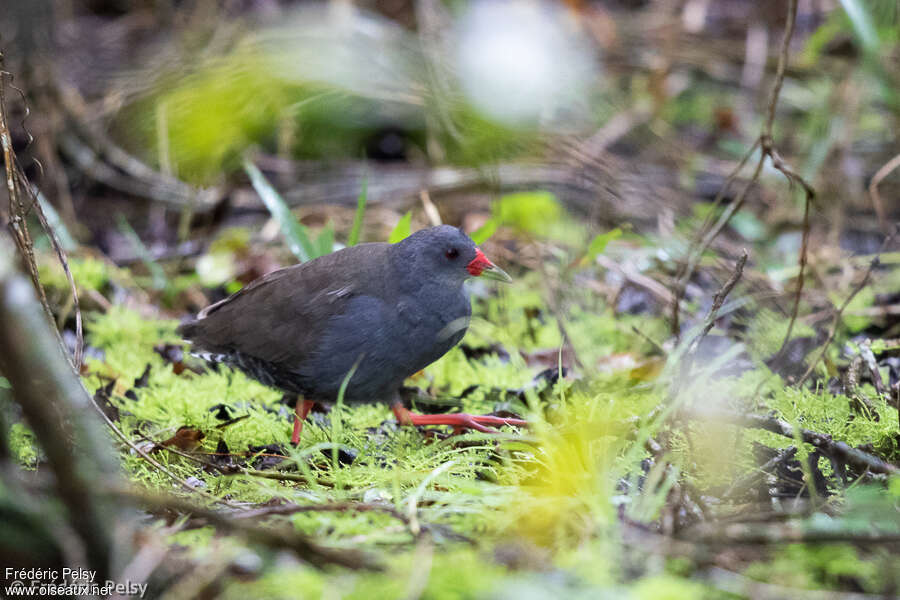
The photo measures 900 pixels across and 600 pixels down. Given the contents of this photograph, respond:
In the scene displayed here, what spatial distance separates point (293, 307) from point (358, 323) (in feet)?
1.03

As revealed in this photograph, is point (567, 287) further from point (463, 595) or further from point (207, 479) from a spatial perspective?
point (463, 595)

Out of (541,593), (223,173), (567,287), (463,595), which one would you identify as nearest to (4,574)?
(463,595)

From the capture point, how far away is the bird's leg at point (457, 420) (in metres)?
2.90

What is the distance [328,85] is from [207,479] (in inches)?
99.1

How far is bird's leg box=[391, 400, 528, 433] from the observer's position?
114 inches

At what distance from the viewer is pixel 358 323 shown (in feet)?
10.1

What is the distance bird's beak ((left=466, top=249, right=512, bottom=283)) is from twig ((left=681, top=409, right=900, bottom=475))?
1.07 m

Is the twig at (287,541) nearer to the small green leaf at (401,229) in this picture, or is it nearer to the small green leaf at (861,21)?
the small green leaf at (401,229)

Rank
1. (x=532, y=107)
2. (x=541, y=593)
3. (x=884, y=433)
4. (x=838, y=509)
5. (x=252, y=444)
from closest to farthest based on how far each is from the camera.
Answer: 1. (x=541, y=593)
2. (x=838, y=509)
3. (x=884, y=433)
4. (x=252, y=444)
5. (x=532, y=107)

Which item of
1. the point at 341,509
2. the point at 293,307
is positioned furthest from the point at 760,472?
the point at 293,307

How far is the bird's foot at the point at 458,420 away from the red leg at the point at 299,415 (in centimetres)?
37

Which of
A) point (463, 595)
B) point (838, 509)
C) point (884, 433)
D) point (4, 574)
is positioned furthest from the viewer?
point (884, 433)

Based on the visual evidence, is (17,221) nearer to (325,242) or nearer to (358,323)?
(358,323)

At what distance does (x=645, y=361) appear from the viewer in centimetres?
369
